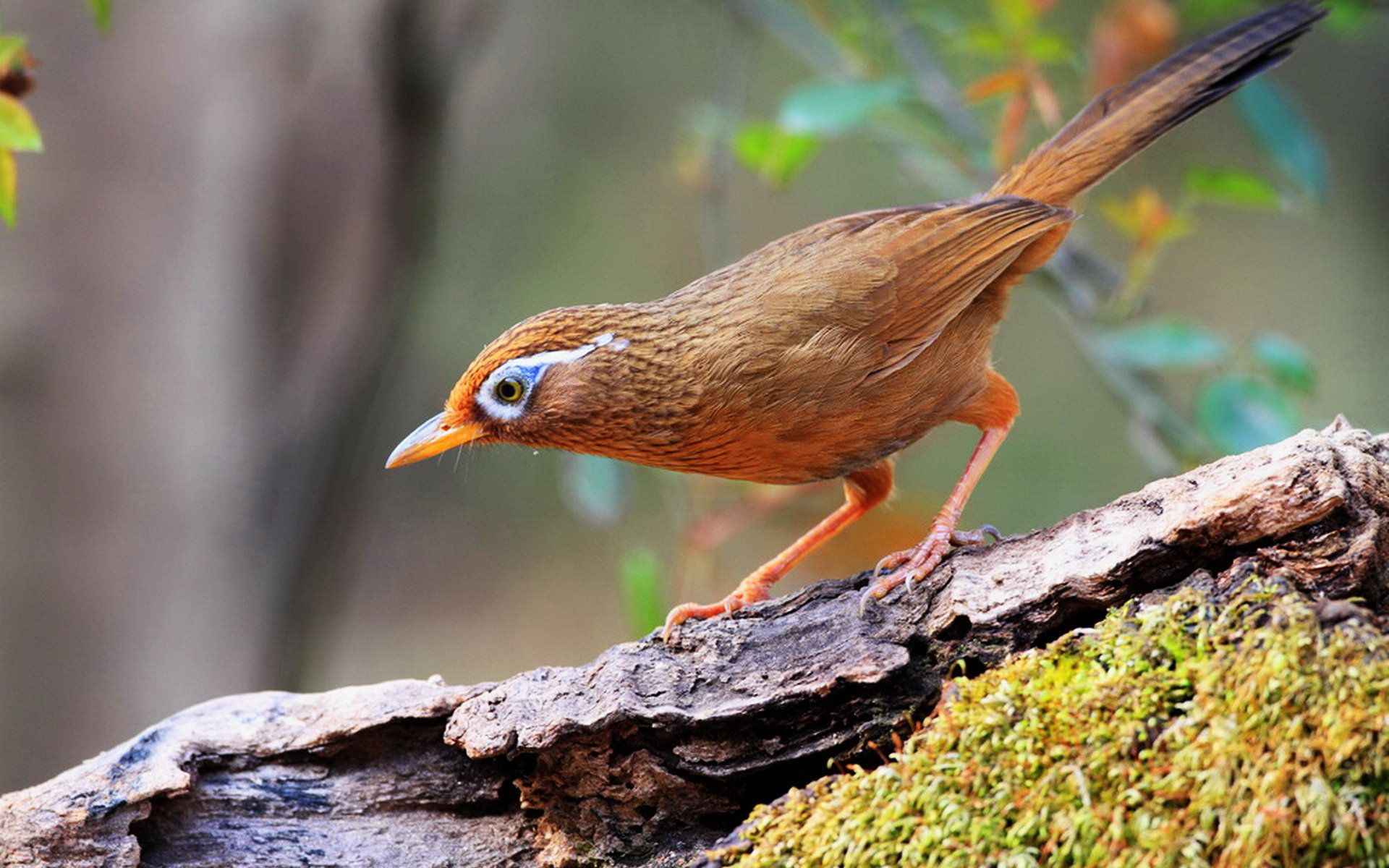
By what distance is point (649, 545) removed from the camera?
11539 mm

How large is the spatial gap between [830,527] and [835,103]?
61.1 inches

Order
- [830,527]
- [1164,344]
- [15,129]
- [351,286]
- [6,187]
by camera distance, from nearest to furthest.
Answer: [15,129]
[6,187]
[830,527]
[1164,344]
[351,286]

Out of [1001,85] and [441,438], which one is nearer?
[441,438]

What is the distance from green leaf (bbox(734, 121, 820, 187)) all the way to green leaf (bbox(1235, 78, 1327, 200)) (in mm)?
1698

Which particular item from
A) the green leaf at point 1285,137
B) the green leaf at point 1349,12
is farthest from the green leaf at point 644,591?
the green leaf at point 1349,12

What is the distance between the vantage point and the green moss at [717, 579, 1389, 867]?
2.08m

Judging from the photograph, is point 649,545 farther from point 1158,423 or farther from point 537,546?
point 1158,423

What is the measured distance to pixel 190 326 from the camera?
6.60 m

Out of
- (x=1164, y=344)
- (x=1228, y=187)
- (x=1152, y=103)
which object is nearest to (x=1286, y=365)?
(x=1164, y=344)

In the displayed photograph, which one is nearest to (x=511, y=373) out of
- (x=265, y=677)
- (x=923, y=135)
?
(x=923, y=135)

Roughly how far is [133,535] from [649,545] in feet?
18.2

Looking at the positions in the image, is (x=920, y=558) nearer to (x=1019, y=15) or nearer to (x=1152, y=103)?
(x=1152, y=103)

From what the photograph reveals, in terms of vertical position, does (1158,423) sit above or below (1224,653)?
above

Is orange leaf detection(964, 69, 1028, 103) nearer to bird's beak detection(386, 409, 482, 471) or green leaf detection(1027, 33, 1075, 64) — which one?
green leaf detection(1027, 33, 1075, 64)
